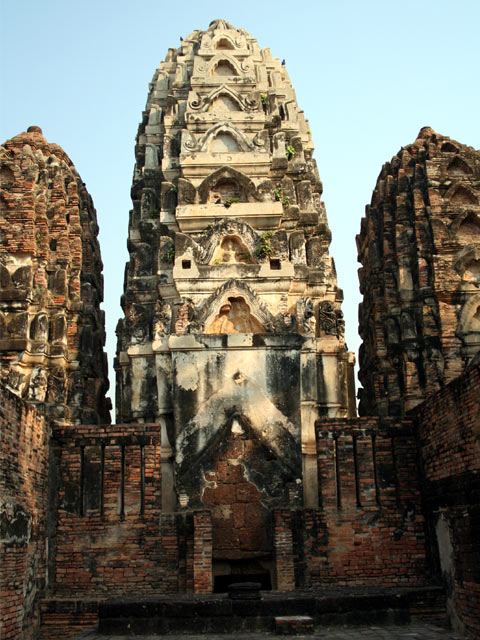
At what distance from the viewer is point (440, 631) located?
1256 cm

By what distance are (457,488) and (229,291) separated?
313 inches

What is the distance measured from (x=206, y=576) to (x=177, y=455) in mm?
3067

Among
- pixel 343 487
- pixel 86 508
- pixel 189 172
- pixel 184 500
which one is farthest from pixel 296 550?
pixel 189 172

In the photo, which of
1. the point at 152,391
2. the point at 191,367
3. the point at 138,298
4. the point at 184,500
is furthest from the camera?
the point at 138,298

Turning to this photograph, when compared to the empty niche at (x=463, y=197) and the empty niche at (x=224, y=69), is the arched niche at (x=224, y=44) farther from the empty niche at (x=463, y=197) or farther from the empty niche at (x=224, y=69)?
the empty niche at (x=463, y=197)

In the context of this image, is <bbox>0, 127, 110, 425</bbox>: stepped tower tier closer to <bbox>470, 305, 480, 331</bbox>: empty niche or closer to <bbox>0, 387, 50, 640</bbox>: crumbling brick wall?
<bbox>0, 387, 50, 640</bbox>: crumbling brick wall

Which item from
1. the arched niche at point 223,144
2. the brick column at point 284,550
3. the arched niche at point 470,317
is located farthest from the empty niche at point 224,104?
the brick column at point 284,550

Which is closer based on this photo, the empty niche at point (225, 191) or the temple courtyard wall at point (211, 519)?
the temple courtyard wall at point (211, 519)

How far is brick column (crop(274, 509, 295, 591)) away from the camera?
47.6 feet

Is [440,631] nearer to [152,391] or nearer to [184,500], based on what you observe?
[184,500]

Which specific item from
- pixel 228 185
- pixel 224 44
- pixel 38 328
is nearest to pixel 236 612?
pixel 38 328

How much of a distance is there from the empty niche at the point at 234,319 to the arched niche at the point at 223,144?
5.58 metres

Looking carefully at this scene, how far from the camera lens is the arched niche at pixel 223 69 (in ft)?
80.3

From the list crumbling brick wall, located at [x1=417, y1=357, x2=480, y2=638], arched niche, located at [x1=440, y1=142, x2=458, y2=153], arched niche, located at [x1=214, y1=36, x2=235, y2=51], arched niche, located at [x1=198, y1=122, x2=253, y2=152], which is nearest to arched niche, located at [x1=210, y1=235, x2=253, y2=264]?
arched niche, located at [x1=198, y1=122, x2=253, y2=152]
